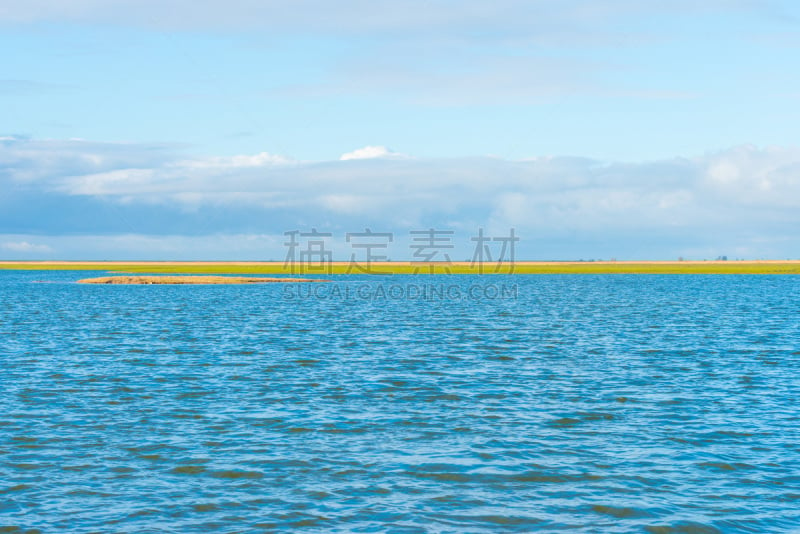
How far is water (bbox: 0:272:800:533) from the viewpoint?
15850 millimetres

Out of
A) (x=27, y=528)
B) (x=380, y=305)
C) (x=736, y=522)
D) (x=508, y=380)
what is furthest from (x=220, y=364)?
(x=380, y=305)

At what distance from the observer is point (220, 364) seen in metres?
37.8

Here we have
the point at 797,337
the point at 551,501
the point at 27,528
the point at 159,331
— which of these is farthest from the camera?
the point at 159,331

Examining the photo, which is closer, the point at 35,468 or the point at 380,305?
the point at 35,468

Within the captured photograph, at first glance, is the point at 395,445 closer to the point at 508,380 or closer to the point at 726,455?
the point at 726,455

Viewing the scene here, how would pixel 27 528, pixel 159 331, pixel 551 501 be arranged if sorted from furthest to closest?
1. pixel 159 331
2. pixel 551 501
3. pixel 27 528

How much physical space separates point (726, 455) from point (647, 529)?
257 inches

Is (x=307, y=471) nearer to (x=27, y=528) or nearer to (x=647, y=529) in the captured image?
(x=27, y=528)

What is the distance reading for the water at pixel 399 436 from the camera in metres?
15.8

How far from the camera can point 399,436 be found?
2236 cm

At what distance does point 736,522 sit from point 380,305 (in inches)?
3171

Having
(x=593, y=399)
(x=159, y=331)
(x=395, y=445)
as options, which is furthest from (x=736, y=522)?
(x=159, y=331)

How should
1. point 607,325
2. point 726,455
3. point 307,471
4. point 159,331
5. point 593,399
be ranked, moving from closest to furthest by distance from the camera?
1. point 307,471
2. point 726,455
3. point 593,399
4. point 159,331
5. point 607,325

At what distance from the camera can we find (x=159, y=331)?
56062mm
